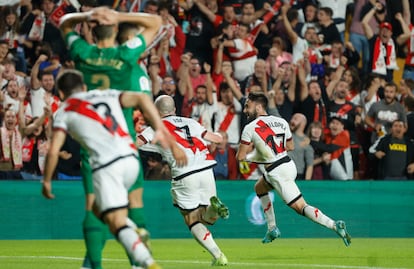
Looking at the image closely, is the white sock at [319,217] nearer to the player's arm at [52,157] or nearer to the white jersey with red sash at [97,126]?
the white jersey with red sash at [97,126]

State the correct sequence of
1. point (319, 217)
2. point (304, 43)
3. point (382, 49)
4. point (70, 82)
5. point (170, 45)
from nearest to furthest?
point (70, 82), point (319, 217), point (170, 45), point (304, 43), point (382, 49)

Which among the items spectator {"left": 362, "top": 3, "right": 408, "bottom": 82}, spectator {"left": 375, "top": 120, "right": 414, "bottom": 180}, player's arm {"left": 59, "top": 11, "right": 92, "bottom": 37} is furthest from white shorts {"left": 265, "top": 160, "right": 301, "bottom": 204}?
spectator {"left": 362, "top": 3, "right": 408, "bottom": 82}

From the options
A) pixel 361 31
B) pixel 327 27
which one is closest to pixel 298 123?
pixel 327 27

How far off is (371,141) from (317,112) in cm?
128

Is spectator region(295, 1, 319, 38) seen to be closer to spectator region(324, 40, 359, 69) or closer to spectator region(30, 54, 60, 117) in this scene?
spectator region(324, 40, 359, 69)

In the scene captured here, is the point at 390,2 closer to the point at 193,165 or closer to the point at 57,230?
the point at 57,230

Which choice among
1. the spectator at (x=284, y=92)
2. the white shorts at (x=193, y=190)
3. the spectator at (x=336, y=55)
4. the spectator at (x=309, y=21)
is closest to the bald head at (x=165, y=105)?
the white shorts at (x=193, y=190)

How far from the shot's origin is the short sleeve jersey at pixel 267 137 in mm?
15289

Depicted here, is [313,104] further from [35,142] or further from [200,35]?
[35,142]

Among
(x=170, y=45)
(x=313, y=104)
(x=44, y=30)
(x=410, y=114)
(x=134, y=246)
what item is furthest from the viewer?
(x=170, y=45)

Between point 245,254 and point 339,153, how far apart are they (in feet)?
17.0

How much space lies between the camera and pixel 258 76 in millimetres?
20688

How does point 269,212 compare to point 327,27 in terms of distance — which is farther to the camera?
point 327,27

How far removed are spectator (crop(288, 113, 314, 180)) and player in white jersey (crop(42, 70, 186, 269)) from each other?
1097 centimetres
